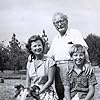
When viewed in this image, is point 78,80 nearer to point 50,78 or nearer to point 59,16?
point 50,78

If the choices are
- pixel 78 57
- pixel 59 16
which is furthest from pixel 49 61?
pixel 59 16

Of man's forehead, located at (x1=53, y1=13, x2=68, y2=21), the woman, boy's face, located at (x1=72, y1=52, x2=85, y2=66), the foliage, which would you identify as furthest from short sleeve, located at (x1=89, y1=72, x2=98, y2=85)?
the foliage

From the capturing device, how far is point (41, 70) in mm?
4926

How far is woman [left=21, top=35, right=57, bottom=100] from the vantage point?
4.86 meters

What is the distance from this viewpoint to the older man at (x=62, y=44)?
500cm

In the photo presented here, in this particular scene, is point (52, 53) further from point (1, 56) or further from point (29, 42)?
point (1, 56)

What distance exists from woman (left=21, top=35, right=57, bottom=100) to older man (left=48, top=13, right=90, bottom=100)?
0.16 metres

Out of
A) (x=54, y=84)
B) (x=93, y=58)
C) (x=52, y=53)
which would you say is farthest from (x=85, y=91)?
(x=93, y=58)

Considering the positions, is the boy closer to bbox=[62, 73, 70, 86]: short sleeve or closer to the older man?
bbox=[62, 73, 70, 86]: short sleeve

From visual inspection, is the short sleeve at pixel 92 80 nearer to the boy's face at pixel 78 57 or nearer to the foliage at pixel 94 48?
the boy's face at pixel 78 57

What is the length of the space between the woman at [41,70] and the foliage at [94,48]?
114ft

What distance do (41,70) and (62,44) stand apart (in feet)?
1.77

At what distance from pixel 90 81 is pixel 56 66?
62cm

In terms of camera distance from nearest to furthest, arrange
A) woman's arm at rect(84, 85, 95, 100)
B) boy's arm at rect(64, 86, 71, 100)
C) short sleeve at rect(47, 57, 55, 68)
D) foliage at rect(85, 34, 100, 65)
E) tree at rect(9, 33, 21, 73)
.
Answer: woman's arm at rect(84, 85, 95, 100) → boy's arm at rect(64, 86, 71, 100) → short sleeve at rect(47, 57, 55, 68) → tree at rect(9, 33, 21, 73) → foliage at rect(85, 34, 100, 65)
